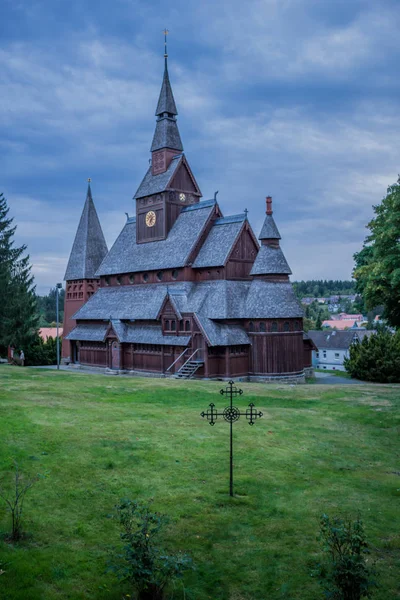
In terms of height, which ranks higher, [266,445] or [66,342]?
[66,342]

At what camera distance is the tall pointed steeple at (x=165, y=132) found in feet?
150

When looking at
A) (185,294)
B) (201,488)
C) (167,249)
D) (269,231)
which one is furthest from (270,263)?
(201,488)

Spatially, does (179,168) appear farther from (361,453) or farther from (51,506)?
(51,506)

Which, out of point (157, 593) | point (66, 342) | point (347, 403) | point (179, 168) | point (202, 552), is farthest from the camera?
point (66, 342)

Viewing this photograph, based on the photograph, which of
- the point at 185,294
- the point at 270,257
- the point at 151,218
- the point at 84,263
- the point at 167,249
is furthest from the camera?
the point at 84,263

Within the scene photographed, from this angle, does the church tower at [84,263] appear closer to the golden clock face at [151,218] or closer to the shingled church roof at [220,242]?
the golden clock face at [151,218]

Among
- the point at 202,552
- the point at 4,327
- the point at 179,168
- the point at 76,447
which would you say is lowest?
the point at 202,552

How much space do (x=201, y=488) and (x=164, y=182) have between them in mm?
35680

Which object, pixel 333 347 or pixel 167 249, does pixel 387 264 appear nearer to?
pixel 167 249

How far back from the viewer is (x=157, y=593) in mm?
7367

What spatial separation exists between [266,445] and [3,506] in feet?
27.7

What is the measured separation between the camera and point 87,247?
55062mm

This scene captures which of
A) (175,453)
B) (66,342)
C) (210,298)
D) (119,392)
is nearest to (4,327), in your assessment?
(66,342)

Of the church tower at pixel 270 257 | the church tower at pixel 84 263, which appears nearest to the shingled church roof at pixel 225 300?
the church tower at pixel 270 257
